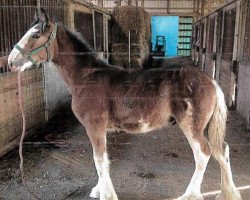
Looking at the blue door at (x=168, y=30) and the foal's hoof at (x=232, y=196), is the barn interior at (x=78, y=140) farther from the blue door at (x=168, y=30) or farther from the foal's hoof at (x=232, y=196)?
the blue door at (x=168, y=30)

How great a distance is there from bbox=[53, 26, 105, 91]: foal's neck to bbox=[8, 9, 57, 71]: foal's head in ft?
0.49

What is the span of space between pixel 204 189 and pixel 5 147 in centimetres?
285

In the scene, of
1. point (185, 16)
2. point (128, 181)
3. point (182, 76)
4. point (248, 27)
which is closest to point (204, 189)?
point (128, 181)

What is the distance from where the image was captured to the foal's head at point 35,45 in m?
2.88

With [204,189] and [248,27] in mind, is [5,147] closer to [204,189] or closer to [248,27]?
[204,189]

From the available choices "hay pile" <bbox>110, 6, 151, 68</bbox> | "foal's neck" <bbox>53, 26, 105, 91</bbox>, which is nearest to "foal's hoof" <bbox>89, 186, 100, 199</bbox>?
"foal's neck" <bbox>53, 26, 105, 91</bbox>

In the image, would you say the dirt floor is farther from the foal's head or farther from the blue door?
the blue door

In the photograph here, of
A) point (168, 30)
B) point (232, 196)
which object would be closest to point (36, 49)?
point (232, 196)

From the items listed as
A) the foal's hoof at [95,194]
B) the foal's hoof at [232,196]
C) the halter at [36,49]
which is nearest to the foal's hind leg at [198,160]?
the foal's hoof at [232,196]

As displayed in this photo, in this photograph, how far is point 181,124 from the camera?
3.03 m

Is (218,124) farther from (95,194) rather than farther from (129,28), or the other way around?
(129,28)

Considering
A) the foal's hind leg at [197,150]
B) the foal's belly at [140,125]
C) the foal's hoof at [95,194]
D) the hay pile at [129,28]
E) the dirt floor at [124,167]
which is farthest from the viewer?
the hay pile at [129,28]

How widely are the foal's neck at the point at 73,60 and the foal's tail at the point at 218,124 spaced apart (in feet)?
→ 4.27

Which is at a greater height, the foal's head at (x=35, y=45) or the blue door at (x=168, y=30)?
the blue door at (x=168, y=30)
